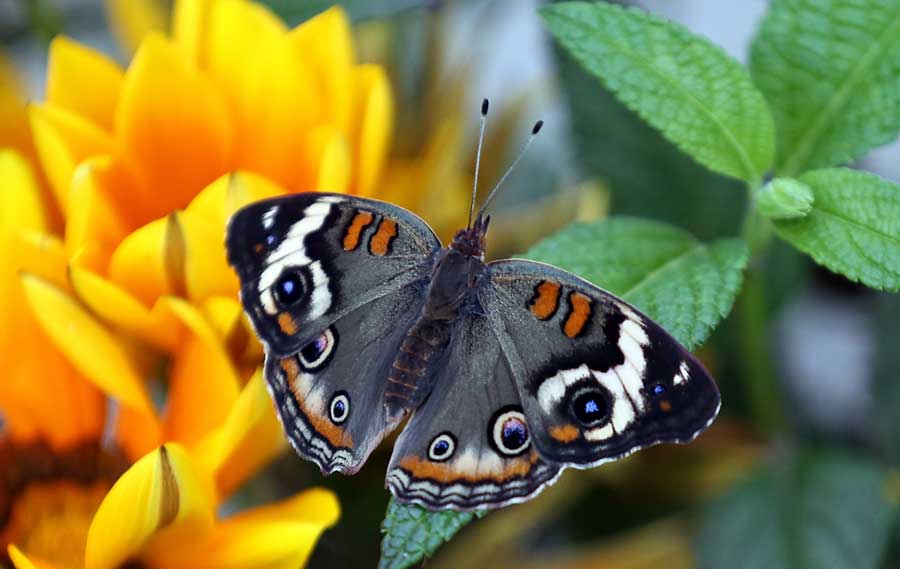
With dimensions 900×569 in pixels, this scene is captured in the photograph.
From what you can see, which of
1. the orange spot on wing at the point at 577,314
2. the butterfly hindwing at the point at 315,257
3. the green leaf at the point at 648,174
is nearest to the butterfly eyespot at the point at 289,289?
the butterfly hindwing at the point at 315,257

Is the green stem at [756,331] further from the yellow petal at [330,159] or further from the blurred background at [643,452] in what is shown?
the yellow petal at [330,159]

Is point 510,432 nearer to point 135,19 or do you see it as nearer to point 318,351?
point 318,351

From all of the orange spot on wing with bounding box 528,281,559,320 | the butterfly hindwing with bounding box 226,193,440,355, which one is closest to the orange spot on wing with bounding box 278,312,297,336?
the butterfly hindwing with bounding box 226,193,440,355

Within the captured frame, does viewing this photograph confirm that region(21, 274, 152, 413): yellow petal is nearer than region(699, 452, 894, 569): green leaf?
Yes

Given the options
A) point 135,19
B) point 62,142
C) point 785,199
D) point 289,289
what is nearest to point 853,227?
point 785,199

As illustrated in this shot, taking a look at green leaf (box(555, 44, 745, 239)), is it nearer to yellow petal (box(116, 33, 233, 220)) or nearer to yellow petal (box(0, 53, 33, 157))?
yellow petal (box(116, 33, 233, 220))

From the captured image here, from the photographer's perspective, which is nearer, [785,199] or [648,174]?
[785,199]

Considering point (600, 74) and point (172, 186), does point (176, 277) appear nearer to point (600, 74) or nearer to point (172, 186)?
point (172, 186)
